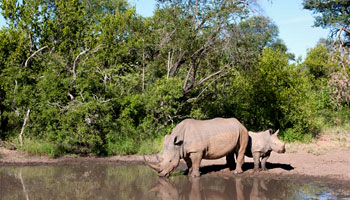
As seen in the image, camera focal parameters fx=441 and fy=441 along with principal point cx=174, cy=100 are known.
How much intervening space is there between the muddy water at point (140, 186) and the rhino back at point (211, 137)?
80cm

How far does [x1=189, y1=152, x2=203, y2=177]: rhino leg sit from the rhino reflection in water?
0.27 metres

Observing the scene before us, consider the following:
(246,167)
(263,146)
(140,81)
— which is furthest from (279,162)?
(140,81)

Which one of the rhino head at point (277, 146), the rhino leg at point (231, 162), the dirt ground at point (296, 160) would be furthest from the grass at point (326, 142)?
the rhino leg at point (231, 162)

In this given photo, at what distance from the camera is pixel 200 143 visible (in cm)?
1223

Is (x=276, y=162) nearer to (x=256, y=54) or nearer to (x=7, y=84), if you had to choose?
(x=256, y=54)

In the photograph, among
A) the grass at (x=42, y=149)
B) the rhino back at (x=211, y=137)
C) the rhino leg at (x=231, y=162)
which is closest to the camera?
the rhino back at (x=211, y=137)

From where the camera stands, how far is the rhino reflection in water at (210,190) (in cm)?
1016

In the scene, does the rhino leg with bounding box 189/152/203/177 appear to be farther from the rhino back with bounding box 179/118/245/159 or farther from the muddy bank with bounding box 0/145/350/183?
the muddy bank with bounding box 0/145/350/183

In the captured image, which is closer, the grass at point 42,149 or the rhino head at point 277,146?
the rhino head at point 277,146

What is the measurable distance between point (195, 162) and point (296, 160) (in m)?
4.14

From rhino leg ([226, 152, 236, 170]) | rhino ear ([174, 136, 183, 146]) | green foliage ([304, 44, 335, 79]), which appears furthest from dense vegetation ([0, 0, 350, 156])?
green foliage ([304, 44, 335, 79])

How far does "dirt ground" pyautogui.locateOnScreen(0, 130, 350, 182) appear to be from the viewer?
1287 cm

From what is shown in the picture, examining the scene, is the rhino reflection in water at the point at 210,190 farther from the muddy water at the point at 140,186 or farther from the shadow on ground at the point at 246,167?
the shadow on ground at the point at 246,167

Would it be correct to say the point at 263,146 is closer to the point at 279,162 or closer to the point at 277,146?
the point at 277,146
